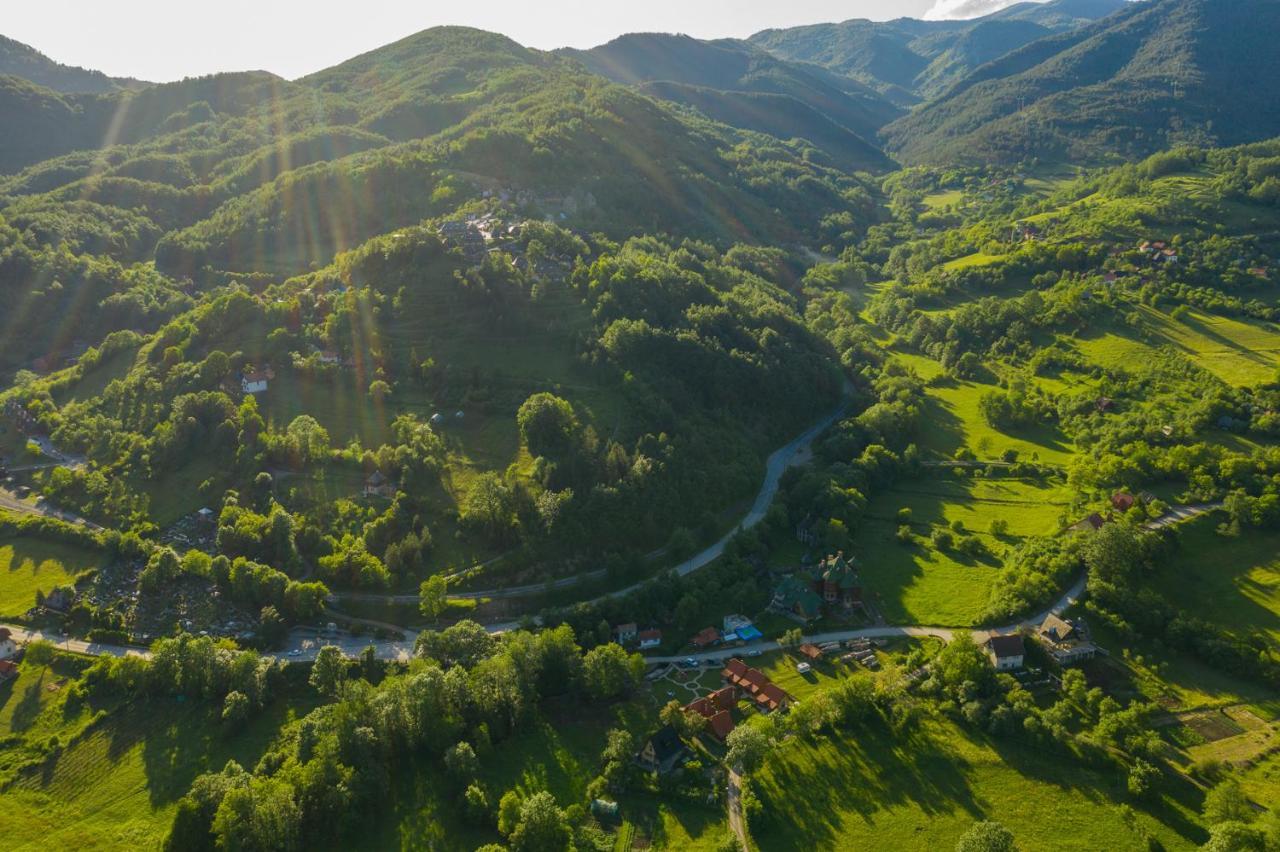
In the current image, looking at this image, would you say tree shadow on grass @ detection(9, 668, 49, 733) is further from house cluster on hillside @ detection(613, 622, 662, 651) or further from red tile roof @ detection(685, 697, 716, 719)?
red tile roof @ detection(685, 697, 716, 719)

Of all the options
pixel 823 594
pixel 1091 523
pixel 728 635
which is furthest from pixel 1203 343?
pixel 728 635

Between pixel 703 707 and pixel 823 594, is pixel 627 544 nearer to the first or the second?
pixel 823 594

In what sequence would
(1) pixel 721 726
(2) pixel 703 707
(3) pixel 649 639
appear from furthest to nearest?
1. (3) pixel 649 639
2. (2) pixel 703 707
3. (1) pixel 721 726

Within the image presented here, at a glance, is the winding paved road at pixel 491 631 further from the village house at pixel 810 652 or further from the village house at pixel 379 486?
the village house at pixel 379 486

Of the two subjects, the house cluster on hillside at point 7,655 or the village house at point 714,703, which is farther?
the house cluster on hillside at point 7,655

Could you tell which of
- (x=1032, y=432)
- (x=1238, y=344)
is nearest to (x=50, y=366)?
(x=1032, y=432)

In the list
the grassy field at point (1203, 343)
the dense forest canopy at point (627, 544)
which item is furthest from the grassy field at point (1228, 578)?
the grassy field at point (1203, 343)

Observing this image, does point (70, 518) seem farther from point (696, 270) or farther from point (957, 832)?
point (696, 270)
